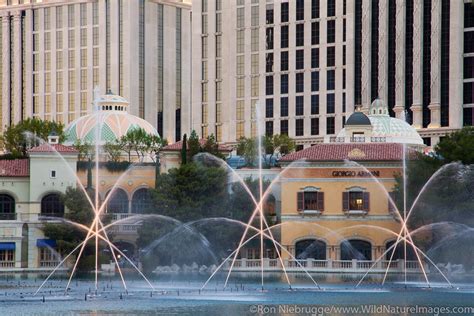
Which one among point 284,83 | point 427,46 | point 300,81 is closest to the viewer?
point 427,46

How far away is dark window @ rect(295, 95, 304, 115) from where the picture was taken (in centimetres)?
19188

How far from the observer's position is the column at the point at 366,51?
184 metres

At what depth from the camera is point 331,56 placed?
188000 millimetres

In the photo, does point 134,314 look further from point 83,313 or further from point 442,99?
point 442,99

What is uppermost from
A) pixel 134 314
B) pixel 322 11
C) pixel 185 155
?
pixel 322 11

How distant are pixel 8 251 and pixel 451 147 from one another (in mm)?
37670

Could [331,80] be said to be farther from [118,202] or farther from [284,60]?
[118,202]

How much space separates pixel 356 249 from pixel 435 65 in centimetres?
5410

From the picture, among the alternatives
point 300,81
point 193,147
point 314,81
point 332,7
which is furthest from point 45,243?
point 332,7

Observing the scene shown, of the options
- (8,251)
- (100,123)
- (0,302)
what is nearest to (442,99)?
(100,123)

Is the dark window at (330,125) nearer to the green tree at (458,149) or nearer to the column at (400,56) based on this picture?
the column at (400,56)

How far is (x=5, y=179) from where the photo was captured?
13575cm

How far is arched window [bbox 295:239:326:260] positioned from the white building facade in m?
49.0

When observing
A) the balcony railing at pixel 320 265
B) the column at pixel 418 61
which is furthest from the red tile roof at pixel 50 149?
the column at pixel 418 61
